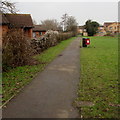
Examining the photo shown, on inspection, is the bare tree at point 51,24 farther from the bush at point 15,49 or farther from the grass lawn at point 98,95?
the grass lawn at point 98,95

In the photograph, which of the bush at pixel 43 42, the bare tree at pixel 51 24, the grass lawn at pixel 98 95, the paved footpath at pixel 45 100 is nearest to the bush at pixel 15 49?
the bush at pixel 43 42

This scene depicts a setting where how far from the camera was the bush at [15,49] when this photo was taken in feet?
24.2

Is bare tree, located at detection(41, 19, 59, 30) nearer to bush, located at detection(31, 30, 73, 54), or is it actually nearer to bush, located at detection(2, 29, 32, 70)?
bush, located at detection(31, 30, 73, 54)

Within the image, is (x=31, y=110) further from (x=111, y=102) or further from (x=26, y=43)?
(x=26, y=43)

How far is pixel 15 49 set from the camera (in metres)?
8.25

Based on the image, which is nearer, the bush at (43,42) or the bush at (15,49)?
the bush at (15,49)

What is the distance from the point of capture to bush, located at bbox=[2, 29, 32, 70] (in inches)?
290

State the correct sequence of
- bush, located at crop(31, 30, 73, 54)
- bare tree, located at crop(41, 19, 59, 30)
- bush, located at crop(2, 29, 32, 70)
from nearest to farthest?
bush, located at crop(2, 29, 32, 70)
bush, located at crop(31, 30, 73, 54)
bare tree, located at crop(41, 19, 59, 30)

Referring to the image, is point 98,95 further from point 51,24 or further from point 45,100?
point 51,24

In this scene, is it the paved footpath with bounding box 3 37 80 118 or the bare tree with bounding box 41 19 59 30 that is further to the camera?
the bare tree with bounding box 41 19 59 30

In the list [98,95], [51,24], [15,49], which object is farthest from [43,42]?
[51,24]

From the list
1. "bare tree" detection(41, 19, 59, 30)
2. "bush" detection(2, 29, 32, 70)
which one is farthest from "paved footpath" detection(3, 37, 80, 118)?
"bare tree" detection(41, 19, 59, 30)

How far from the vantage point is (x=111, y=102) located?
417 centimetres

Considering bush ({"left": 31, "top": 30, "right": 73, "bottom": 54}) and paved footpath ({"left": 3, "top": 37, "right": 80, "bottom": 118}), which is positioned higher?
bush ({"left": 31, "top": 30, "right": 73, "bottom": 54})
